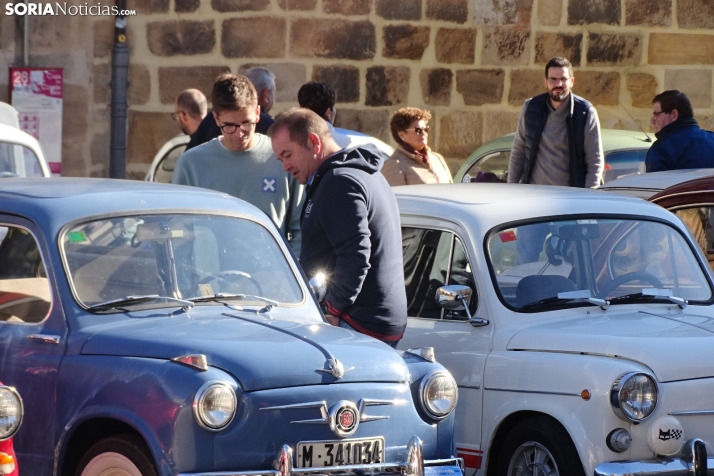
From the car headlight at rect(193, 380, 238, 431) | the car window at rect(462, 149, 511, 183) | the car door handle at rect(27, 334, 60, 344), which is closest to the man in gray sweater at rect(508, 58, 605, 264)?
the car window at rect(462, 149, 511, 183)

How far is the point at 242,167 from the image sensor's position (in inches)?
281

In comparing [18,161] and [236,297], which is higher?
[18,161]

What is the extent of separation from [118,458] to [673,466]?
232 cm

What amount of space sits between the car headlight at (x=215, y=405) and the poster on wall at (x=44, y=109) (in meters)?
9.61

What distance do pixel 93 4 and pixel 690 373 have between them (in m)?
9.73

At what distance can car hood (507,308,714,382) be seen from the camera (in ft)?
18.7

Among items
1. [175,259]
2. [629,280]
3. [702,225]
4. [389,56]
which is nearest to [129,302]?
[175,259]

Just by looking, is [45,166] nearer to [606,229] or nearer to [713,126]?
[606,229]

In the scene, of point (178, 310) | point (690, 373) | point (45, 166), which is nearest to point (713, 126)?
point (45, 166)

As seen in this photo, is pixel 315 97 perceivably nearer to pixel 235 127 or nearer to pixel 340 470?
pixel 235 127

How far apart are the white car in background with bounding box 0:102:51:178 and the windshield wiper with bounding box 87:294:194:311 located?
13.8ft

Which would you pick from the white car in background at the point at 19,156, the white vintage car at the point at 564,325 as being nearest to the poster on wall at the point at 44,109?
the white car in background at the point at 19,156

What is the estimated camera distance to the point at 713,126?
14609mm

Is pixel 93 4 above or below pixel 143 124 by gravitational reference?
above
